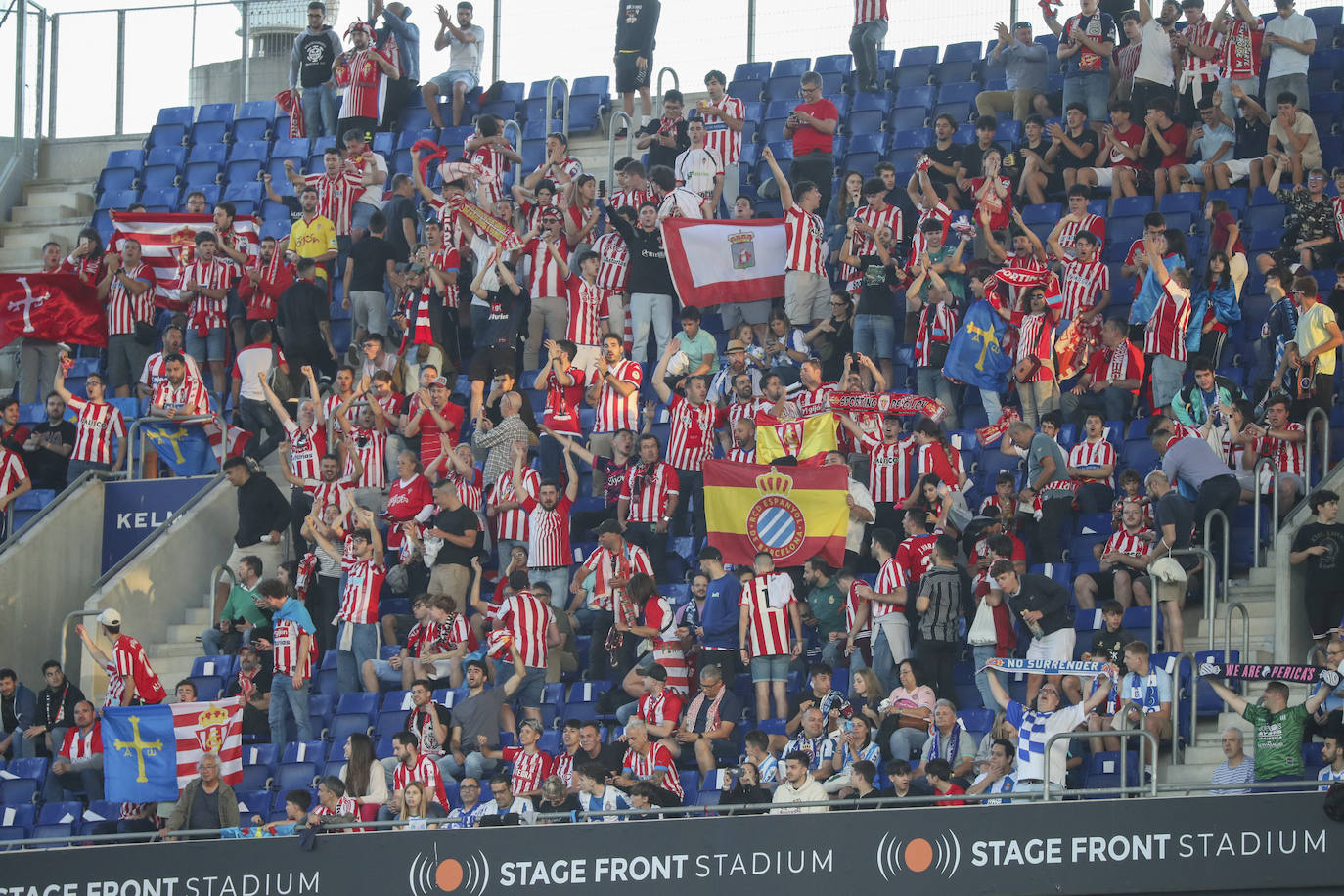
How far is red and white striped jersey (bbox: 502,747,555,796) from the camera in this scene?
50.3 feet

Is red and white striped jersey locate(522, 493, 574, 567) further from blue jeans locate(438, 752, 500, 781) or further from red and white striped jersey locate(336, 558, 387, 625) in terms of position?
blue jeans locate(438, 752, 500, 781)

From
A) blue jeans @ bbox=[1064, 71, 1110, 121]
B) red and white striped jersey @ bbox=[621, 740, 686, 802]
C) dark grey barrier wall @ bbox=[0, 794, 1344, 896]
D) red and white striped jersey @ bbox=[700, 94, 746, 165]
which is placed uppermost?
blue jeans @ bbox=[1064, 71, 1110, 121]

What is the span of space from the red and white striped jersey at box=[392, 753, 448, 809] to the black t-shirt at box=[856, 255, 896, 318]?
18.9ft

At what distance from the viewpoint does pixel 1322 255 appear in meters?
18.2

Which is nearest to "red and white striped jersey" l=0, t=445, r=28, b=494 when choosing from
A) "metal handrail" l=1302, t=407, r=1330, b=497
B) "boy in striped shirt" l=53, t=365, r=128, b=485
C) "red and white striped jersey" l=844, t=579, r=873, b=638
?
"boy in striped shirt" l=53, t=365, r=128, b=485

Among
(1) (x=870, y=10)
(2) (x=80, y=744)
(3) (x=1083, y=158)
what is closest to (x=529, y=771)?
(2) (x=80, y=744)

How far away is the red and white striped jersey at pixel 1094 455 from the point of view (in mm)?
16516

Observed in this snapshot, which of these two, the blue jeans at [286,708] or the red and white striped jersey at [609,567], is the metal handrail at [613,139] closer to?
the red and white striped jersey at [609,567]

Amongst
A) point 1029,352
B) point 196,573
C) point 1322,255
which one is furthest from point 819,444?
point 196,573

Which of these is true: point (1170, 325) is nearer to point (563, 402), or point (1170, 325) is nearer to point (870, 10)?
point (563, 402)

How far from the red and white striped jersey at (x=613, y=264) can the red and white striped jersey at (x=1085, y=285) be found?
13.7 feet

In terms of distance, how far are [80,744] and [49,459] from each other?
381 centimetres

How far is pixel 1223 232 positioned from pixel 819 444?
383 cm

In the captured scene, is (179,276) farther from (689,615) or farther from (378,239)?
(689,615)
